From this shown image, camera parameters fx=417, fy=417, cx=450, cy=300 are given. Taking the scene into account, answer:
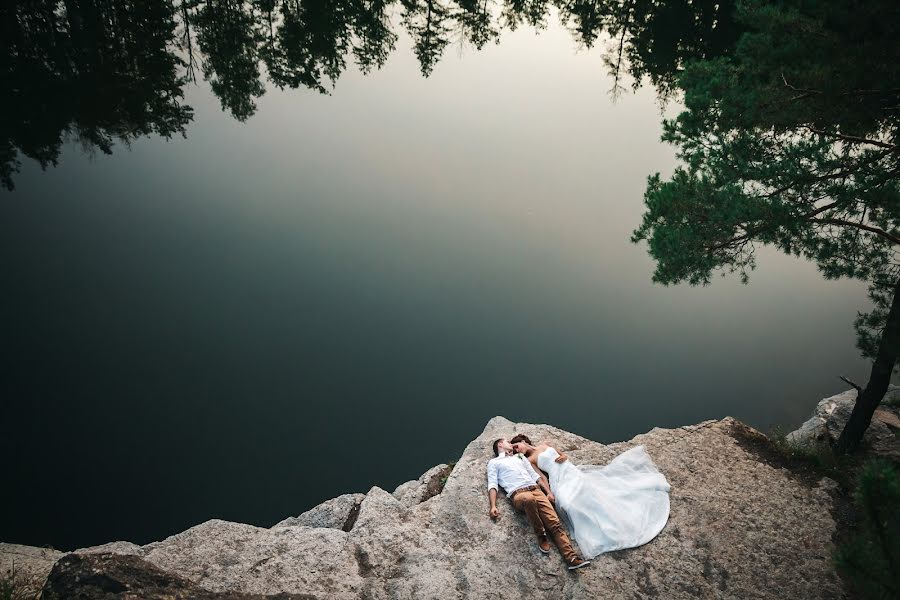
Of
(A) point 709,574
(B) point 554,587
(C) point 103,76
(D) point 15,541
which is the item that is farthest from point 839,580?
(C) point 103,76

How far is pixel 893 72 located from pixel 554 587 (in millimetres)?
6284

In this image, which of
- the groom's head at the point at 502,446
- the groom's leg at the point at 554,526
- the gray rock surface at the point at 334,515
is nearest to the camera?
the groom's leg at the point at 554,526

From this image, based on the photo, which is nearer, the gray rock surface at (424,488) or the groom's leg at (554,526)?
the groom's leg at (554,526)

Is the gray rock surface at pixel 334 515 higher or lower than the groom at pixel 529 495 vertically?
lower

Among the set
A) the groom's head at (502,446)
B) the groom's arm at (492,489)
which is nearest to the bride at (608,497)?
the groom's head at (502,446)

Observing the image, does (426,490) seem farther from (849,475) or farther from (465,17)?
(465,17)

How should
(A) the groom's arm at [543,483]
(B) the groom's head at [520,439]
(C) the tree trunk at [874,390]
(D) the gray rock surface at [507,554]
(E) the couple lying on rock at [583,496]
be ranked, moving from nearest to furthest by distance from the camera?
(D) the gray rock surface at [507,554] → (E) the couple lying on rock at [583,496] → (C) the tree trunk at [874,390] → (A) the groom's arm at [543,483] → (B) the groom's head at [520,439]

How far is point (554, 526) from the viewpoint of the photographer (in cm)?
505

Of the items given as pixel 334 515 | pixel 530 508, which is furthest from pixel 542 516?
pixel 334 515

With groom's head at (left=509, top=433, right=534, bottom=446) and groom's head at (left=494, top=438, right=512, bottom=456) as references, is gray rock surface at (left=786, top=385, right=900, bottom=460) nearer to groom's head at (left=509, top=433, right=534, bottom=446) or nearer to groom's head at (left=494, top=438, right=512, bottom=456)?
groom's head at (left=509, top=433, right=534, bottom=446)

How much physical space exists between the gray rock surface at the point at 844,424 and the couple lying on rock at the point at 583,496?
10.6 ft

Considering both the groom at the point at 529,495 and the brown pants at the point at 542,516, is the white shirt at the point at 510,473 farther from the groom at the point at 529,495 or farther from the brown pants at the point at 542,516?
the brown pants at the point at 542,516

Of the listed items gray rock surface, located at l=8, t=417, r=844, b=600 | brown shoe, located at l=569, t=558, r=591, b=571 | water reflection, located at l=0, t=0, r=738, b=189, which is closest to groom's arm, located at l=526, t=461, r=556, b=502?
gray rock surface, located at l=8, t=417, r=844, b=600

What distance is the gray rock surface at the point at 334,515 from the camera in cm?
607
